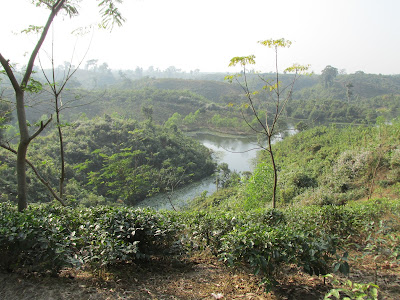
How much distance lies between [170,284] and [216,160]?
20.9m

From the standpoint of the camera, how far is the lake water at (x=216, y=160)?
14.4 metres

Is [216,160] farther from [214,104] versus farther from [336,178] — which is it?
[214,104]

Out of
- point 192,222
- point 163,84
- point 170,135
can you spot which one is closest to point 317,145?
point 170,135

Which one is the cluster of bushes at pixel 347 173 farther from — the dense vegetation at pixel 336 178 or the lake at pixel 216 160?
the lake at pixel 216 160

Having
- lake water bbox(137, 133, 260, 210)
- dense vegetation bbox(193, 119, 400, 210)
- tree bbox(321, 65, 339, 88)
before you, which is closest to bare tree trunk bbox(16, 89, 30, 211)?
lake water bbox(137, 133, 260, 210)

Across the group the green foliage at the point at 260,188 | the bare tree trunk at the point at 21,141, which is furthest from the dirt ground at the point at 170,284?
the green foliage at the point at 260,188

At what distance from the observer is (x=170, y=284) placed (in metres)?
2.37

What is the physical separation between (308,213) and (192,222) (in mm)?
1577

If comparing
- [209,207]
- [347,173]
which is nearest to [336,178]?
[347,173]

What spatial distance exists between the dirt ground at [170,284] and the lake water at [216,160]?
15.8 ft

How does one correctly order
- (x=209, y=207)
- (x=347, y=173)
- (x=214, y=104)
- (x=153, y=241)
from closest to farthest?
1. (x=153, y=241)
2. (x=347, y=173)
3. (x=209, y=207)
4. (x=214, y=104)

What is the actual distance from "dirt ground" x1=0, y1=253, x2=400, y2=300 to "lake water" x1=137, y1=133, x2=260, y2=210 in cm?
481

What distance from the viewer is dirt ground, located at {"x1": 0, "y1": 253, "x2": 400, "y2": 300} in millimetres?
2092

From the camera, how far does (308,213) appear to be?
11.1 ft
